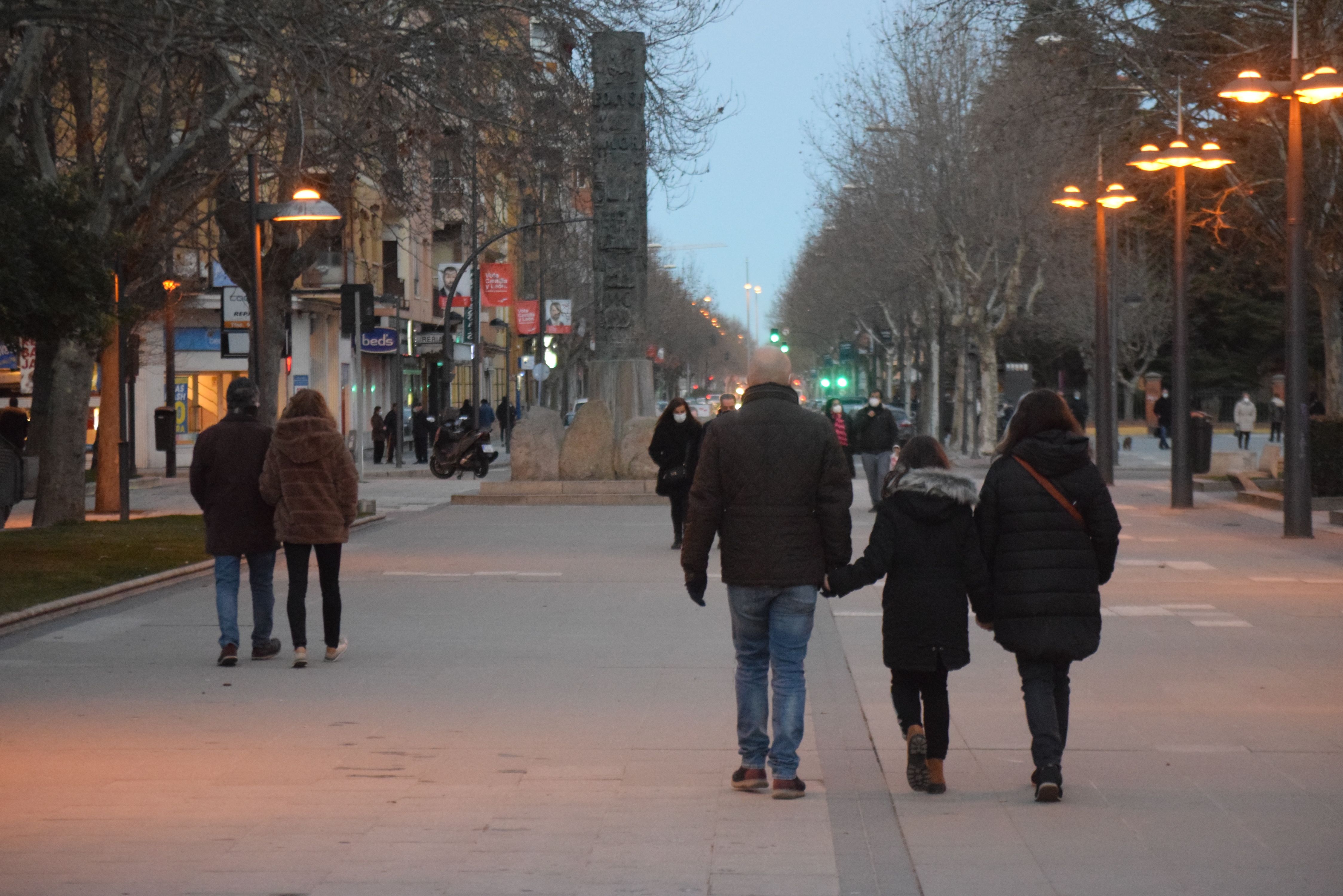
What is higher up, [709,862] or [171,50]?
[171,50]

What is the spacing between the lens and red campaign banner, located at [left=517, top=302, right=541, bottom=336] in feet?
194

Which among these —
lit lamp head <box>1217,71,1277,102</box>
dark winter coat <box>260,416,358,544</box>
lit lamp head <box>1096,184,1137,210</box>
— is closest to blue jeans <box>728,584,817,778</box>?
dark winter coat <box>260,416,358,544</box>

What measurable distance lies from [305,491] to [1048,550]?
17.3 feet

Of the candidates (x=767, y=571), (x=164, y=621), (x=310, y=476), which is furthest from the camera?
(x=164, y=621)

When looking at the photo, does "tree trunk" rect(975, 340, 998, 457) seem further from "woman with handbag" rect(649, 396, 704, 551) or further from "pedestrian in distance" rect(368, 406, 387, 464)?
"woman with handbag" rect(649, 396, 704, 551)

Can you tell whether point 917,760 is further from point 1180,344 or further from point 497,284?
point 497,284

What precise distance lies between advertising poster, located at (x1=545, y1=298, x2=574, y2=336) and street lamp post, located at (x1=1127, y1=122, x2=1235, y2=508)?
3039 cm

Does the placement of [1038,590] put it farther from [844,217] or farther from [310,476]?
[844,217]

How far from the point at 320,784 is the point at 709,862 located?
6.87ft

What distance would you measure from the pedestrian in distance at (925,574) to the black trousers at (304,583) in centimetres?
472

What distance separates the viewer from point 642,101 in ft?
72.7

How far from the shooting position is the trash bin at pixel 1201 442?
32.6 metres

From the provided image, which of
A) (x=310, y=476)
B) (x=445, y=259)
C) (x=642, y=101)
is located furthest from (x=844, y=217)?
(x=310, y=476)

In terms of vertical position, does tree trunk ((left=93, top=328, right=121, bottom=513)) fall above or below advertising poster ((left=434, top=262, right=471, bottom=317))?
below
